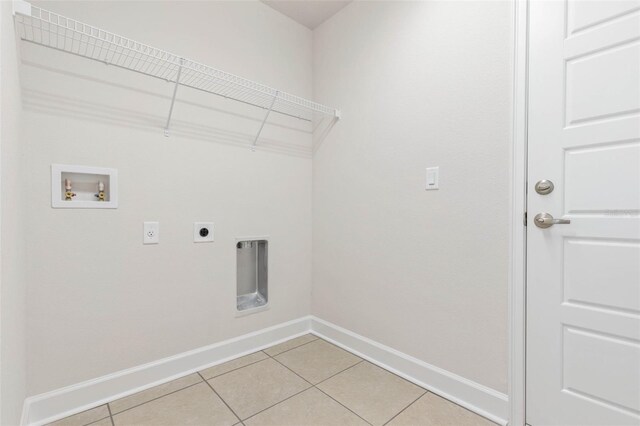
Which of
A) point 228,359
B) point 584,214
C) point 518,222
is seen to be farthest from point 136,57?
point 584,214

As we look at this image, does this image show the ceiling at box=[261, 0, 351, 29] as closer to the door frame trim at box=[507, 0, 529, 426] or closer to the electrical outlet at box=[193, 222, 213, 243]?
the door frame trim at box=[507, 0, 529, 426]

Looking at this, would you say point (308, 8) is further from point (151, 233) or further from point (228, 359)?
point (228, 359)

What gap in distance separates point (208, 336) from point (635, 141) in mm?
2312

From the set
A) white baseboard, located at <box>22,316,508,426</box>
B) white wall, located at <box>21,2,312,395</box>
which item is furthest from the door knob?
white wall, located at <box>21,2,312,395</box>

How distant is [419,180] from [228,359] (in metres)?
1.67

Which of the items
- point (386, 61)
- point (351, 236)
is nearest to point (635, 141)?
point (386, 61)

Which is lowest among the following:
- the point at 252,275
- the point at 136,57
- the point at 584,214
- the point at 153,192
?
the point at 252,275

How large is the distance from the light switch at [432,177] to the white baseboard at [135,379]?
148 centimetres

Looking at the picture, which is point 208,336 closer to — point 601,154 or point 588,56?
point 601,154

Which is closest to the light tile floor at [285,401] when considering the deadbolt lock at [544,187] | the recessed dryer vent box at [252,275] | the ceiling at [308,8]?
the recessed dryer vent box at [252,275]

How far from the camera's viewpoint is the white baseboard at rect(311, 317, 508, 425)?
146 centimetres

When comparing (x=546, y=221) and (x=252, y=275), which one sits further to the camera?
(x=252, y=275)

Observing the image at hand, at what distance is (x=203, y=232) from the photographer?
1.89 m

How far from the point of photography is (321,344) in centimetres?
225
